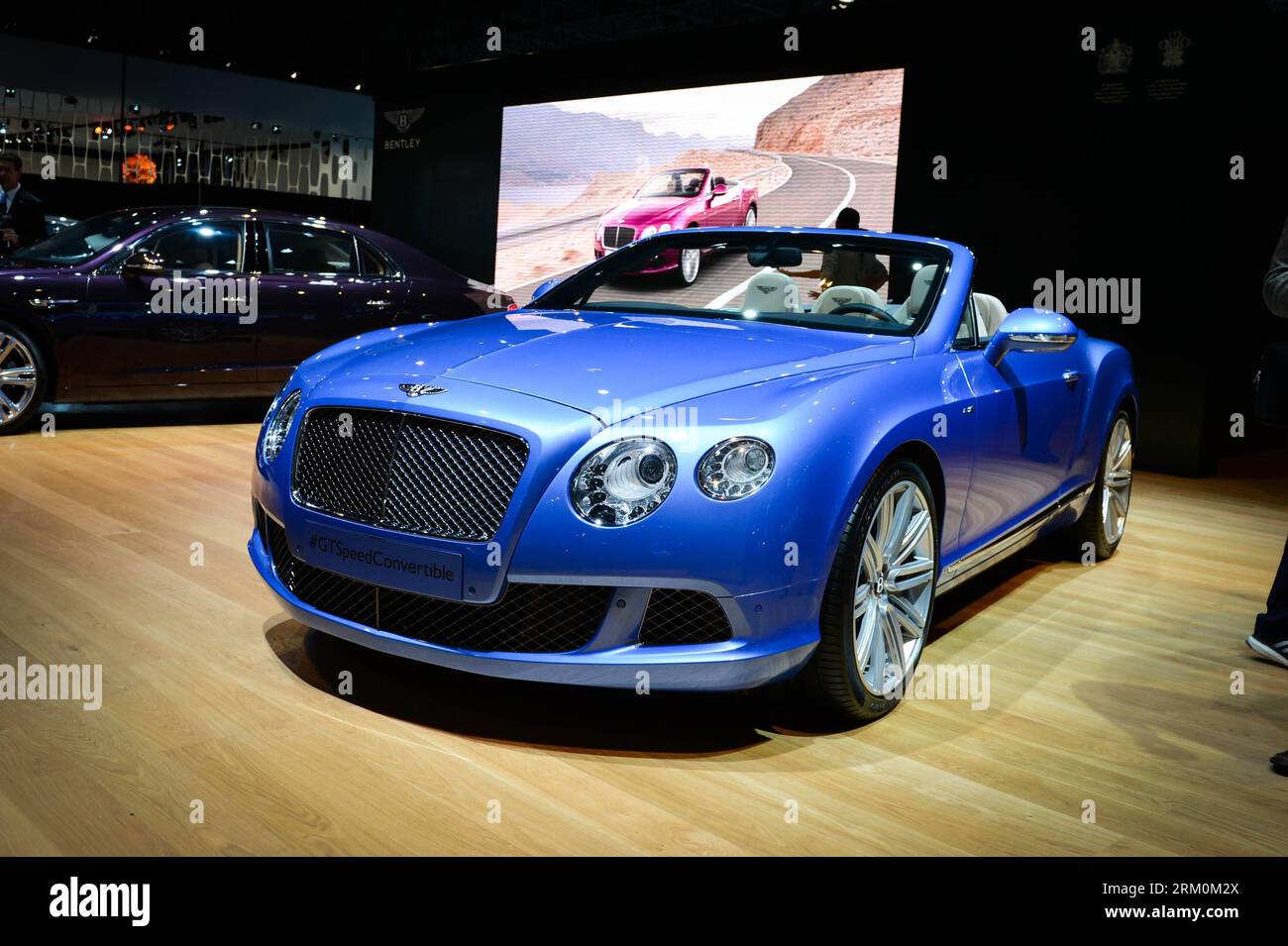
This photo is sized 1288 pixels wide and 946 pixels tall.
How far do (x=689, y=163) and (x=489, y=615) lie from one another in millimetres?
8595

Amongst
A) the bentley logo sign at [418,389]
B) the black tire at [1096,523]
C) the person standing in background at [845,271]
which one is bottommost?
the black tire at [1096,523]

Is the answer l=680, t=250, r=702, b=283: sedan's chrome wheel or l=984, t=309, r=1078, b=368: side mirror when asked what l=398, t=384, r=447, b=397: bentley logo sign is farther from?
l=984, t=309, r=1078, b=368: side mirror

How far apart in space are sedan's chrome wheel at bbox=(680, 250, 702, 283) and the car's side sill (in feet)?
4.24

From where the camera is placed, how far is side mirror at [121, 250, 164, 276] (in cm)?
639

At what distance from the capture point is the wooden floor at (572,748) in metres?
2.11

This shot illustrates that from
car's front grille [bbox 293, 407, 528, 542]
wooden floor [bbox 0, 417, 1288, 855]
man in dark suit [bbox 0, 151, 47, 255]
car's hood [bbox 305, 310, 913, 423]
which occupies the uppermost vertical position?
man in dark suit [bbox 0, 151, 47, 255]

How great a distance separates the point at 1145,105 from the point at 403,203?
8935mm

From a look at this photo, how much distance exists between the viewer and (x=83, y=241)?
6.55 meters

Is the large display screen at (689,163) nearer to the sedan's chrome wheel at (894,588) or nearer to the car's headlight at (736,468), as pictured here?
the sedan's chrome wheel at (894,588)

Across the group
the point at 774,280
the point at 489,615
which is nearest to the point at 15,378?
the point at 774,280

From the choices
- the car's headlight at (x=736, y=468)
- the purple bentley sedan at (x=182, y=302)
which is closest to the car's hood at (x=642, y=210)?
the purple bentley sedan at (x=182, y=302)

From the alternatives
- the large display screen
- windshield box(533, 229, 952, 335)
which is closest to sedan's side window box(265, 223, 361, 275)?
the large display screen

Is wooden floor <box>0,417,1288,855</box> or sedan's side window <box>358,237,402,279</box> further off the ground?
sedan's side window <box>358,237,402,279</box>

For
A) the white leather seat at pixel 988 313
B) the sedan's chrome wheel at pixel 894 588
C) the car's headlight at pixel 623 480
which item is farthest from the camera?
the white leather seat at pixel 988 313
